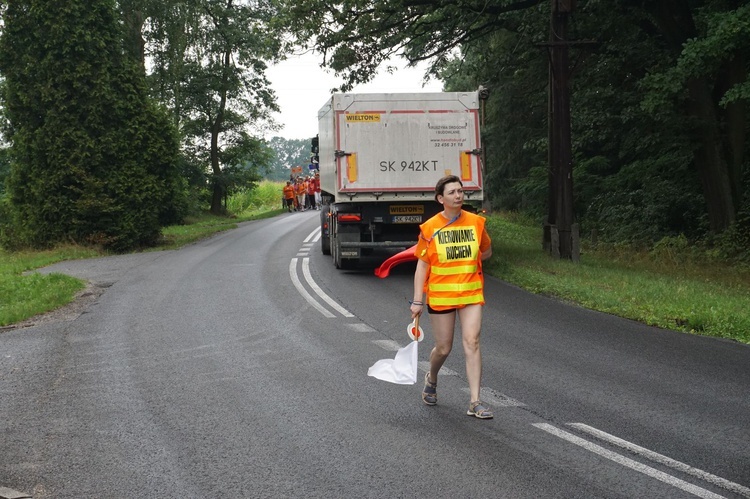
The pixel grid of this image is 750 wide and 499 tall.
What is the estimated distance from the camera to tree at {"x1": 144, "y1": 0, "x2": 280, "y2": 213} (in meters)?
39.7

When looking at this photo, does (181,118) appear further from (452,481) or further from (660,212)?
(452,481)

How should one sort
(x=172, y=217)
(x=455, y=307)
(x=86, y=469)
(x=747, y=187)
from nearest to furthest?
1. (x=86, y=469)
2. (x=455, y=307)
3. (x=747, y=187)
4. (x=172, y=217)

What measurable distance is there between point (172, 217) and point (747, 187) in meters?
16.0

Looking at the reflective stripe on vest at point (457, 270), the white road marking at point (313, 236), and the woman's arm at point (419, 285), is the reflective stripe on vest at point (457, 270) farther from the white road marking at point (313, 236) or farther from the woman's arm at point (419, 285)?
the white road marking at point (313, 236)

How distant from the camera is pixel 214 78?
1747 inches

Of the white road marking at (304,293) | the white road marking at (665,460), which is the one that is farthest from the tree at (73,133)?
the white road marking at (665,460)

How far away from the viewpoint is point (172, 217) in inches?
1093

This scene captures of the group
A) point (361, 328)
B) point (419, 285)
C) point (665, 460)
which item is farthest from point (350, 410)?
point (361, 328)

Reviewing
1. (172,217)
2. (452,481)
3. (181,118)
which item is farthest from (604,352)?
(181,118)

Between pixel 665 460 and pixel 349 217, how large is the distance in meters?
12.9

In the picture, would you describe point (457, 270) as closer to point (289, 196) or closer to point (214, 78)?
point (214, 78)

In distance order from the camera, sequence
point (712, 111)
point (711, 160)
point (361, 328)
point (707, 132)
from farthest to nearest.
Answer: point (711, 160) < point (712, 111) < point (707, 132) < point (361, 328)

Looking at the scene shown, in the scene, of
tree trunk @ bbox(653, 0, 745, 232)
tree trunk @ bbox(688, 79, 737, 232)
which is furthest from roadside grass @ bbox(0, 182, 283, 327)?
tree trunk @ bbox(688, 79, 737, 232)

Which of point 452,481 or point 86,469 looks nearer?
point 452,481
